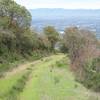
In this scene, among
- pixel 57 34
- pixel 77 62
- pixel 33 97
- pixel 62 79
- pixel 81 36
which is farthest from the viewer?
pixel 57 34

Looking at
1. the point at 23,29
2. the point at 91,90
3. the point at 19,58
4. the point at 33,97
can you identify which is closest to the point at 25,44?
the point at 23,29

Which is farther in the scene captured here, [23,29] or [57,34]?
[57,34]

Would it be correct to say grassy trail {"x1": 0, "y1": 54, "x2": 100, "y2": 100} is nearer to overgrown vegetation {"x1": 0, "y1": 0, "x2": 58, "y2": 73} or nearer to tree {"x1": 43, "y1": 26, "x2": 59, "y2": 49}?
overgrown vegetation {"x1": 0, "y1": 0, "x2": 58, "y2": 73}

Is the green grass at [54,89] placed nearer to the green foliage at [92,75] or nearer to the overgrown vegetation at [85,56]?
the green foliage at [92,75]

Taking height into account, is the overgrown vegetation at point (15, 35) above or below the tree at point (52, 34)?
above

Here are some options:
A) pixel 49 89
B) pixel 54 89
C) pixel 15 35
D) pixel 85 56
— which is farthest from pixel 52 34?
pixel 49 89

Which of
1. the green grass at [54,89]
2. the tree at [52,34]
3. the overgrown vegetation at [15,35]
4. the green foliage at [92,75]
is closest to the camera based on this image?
the green grass at [54,89]

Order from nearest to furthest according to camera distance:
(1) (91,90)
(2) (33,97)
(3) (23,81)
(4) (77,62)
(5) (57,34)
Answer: (2) (33,97)
(1) (91,90)
(3) (23,81)
(4) (77,62)
(5) (57,34)

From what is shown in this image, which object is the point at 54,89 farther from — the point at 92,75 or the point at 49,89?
the point at 92,75

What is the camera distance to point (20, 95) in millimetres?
25781

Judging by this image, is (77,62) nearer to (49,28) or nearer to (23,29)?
(23,29)

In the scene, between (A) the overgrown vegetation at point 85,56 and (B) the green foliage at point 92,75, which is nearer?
(B) the green foliage at point 92,75

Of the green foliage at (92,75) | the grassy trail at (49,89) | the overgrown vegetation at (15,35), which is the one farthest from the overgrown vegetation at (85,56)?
the overgrown vegetation at (15,35)

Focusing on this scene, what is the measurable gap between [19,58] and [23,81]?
23.2m
